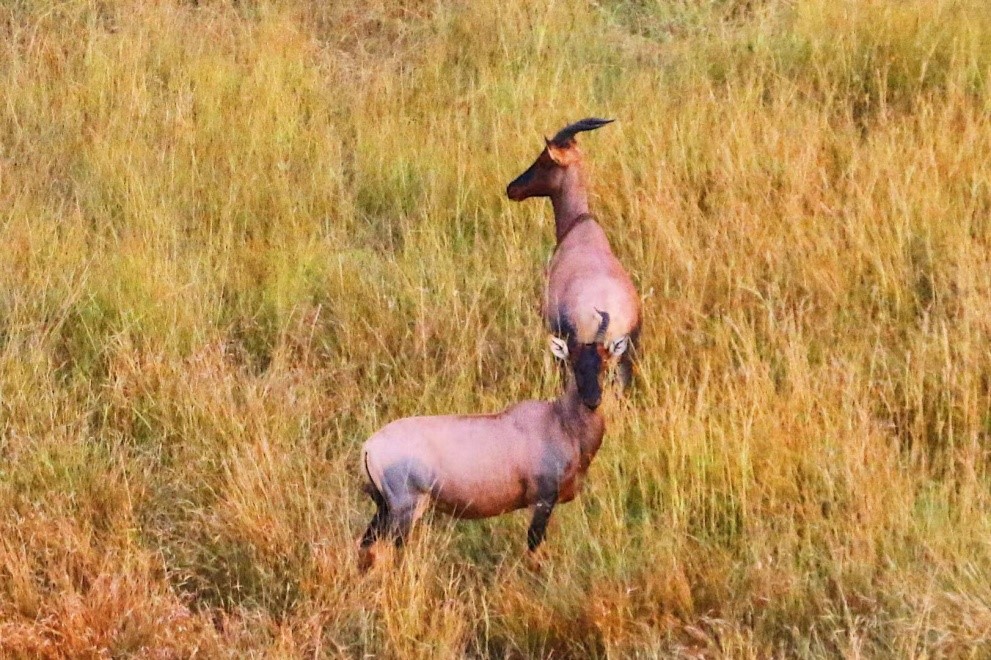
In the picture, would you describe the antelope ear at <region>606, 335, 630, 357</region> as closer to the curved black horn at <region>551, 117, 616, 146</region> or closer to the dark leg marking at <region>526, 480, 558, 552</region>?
the dark leg marking at <region>526, 480, 558, 552</region>

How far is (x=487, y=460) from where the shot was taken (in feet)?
9.87

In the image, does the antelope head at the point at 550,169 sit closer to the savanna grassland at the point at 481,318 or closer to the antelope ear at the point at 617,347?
the savanna grassland at the point at 481,318

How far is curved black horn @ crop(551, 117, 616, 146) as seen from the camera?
3689 mm

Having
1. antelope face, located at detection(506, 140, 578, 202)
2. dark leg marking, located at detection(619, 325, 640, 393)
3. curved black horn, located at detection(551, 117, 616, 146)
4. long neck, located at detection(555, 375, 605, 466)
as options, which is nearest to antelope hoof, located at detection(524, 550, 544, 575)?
long neck, located at detection(555, 375, 605, 466)

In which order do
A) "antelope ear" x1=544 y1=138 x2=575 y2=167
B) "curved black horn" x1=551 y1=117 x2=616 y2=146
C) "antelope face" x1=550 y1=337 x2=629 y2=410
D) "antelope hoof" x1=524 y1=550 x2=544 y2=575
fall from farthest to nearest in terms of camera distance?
"antelope ear" x1=544 y1=138 x2=575 y2=167 → "curved black horn" x1=551 y1=117 x2=616 y2=146 → "antelope hoof" x1=524 y1=550 x2=544 y2=575 → "antelope face" x1=550 y1=337 x2=629 y2=410

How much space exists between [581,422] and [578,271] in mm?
828

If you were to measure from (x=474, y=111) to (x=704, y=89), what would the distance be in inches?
42.8

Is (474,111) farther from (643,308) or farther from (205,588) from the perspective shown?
(205,588)

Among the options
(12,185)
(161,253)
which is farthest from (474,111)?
(12,185)

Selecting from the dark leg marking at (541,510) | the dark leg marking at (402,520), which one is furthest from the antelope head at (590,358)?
the dark leg marking at (402,520)

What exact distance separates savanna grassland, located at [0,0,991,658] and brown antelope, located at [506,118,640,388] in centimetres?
28

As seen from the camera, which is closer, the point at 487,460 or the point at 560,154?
the point at 487,460

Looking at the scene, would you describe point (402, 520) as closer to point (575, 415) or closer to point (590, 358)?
point (575, 415)

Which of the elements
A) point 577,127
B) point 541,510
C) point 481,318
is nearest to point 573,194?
point 577,127
